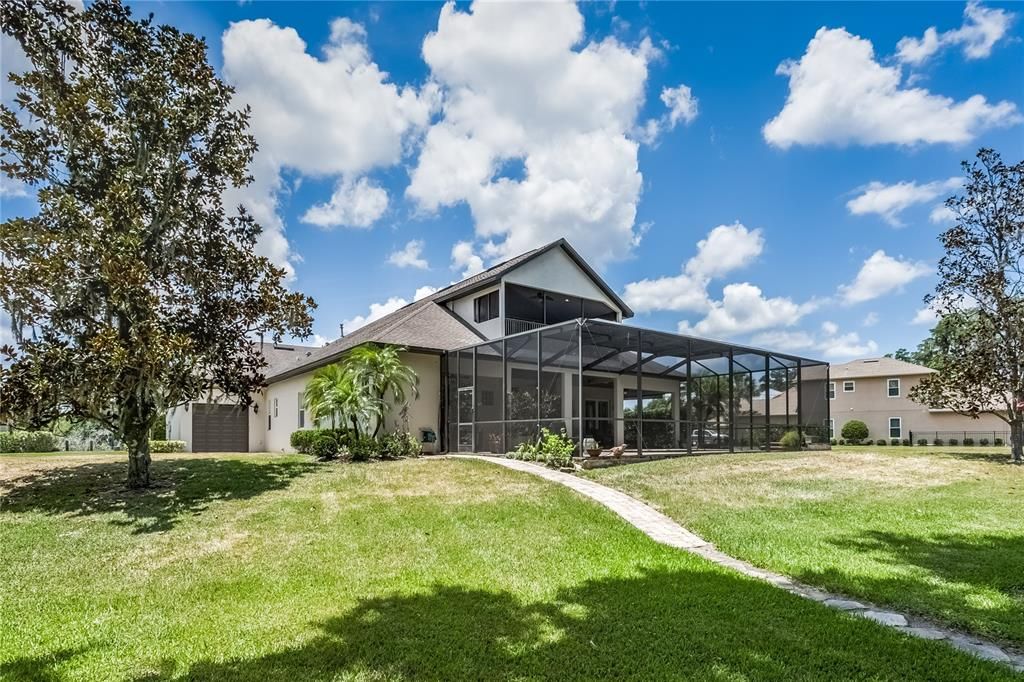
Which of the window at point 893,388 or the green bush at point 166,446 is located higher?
the window at point 893,388

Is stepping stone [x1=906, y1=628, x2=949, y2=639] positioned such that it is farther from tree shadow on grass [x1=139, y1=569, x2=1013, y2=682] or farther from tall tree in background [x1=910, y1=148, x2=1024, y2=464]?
tall tree in background [x1=910, y1=148, x2=1024, y2=464]

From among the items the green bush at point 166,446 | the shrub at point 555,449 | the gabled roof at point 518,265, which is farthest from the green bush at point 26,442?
the shrub at point 555,449

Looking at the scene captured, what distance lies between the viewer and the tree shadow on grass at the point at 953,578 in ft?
14.3

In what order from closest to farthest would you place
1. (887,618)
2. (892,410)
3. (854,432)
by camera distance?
(887,618) → (854,432) → (892,410)

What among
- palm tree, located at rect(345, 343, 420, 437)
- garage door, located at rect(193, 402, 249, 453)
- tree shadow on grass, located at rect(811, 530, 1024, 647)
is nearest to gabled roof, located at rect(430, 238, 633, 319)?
palm tree, located at rect(345, 343, 420, 437)

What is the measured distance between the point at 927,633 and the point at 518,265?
15216 millimetres

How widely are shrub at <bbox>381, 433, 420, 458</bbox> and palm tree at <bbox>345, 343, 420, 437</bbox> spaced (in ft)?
1.68

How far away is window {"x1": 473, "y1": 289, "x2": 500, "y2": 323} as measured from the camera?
18484 millimetres

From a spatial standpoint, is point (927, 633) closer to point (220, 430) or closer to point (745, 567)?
point (745, 567)

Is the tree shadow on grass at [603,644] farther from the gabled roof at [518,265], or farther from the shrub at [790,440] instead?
the shrub at [790,440]

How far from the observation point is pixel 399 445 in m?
14.1

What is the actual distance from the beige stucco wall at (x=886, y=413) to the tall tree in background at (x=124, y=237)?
3407 cm

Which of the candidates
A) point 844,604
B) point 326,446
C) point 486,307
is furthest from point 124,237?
point 486,307

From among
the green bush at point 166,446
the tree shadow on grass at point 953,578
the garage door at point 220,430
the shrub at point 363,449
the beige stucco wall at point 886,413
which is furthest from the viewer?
the beige stucco wall at point 886,413
